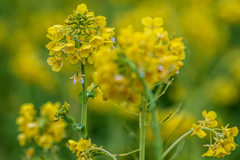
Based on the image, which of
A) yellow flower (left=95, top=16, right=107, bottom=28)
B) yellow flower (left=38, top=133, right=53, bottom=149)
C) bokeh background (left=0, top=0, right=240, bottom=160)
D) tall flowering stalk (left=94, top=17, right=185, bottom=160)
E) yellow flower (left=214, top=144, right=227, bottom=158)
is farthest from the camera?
bokeh background (left=0, top=0, right=240, bottom=160)

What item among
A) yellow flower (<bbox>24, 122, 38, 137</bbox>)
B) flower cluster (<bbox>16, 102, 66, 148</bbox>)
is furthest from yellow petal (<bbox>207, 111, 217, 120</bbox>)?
yellow flower (<bbox>24, 122, 38, 137</bbox>)

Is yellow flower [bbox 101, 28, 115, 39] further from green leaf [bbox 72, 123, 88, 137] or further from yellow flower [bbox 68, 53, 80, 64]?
green leaf [bbox 72, 123, 88, 137]

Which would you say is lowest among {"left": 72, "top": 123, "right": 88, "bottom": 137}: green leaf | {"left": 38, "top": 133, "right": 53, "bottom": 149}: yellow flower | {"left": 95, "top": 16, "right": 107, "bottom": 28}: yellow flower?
{"left": 72, "top": 123, "right": 88, "bottom": 137}: green leaf

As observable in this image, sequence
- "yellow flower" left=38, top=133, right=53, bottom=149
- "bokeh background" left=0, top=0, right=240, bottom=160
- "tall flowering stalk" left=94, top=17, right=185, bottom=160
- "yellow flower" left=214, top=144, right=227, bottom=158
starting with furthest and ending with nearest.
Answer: "bokeh background" left=0, top=0, right=240, bottom=160
"yellow flower" left=38, top=133, right=53, bottom=149
"yellow flower" left=214, top=144, right=227, bottom=158
"tall flowering stalk" left=94, top=17, right=185, bottom=160

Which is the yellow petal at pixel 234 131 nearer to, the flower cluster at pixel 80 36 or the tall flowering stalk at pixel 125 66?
the tall flowering stalk at pixel 125 66

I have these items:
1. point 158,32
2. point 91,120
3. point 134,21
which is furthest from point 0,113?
point 158,32

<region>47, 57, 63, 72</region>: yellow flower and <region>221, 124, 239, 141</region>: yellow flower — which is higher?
<region>47, 57, 63, 72</region>: yellow flower

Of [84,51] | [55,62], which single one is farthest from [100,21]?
[55,62]
